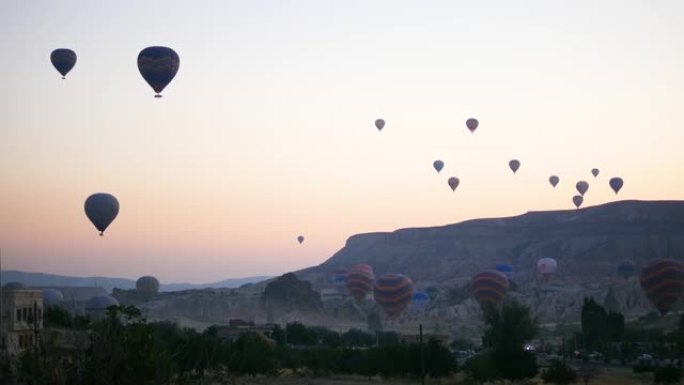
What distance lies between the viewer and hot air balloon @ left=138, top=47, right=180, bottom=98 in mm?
44000

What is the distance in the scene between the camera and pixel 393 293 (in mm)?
79562

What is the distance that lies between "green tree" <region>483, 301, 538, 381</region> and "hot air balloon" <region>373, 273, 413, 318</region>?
40.6m

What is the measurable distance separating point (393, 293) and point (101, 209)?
3383 cm

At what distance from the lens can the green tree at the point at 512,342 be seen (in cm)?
3775

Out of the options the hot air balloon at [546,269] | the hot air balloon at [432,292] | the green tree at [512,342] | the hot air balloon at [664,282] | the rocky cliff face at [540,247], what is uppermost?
the rocky cliff face at [540,247]

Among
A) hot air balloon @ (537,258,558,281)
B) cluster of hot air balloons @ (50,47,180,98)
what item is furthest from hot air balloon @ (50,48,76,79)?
hot air balloon @ (537,258,558,281)

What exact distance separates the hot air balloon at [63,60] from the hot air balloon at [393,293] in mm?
38061

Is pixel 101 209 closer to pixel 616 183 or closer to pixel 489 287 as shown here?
pixel 489 287

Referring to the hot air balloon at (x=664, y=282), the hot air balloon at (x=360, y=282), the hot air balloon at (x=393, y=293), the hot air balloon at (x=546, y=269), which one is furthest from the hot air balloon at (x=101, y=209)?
the hot air balloon at (x=546, y=269)

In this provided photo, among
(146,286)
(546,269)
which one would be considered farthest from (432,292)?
(146,286)

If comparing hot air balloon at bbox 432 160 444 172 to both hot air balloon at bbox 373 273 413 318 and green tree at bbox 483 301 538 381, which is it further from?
Answer: green tree at bbox 483 301 538 381

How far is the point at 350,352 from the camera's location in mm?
47500

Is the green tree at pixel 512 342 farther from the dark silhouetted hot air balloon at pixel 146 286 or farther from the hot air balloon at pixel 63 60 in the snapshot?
the dark silhouetted hot air balloon at pixel 146 286

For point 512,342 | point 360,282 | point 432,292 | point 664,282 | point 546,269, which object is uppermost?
point 546,269
